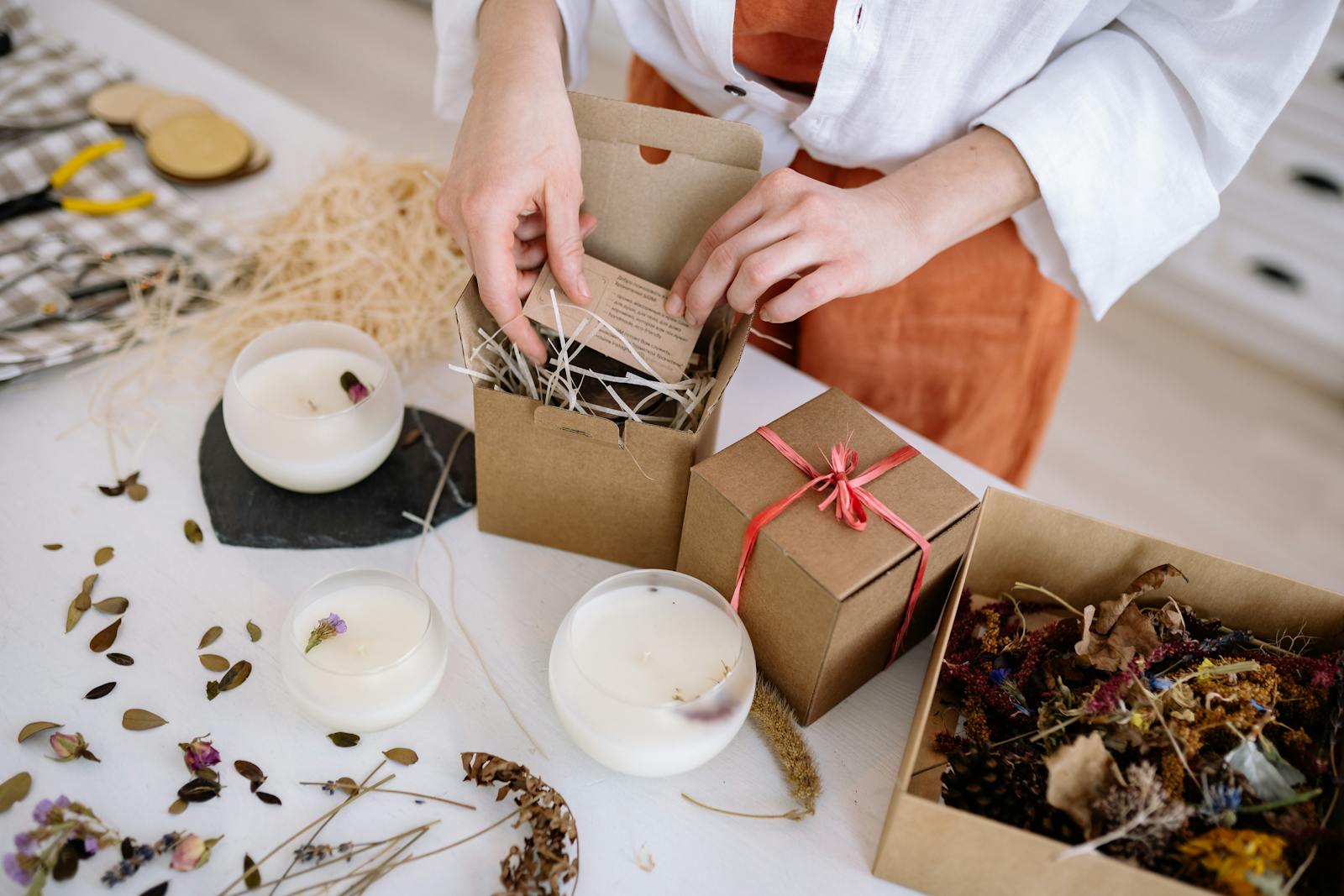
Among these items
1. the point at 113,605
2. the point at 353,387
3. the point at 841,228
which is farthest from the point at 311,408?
the point at 841,228

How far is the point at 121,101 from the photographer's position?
142cm

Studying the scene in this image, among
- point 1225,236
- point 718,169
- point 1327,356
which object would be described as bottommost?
point 1327,356

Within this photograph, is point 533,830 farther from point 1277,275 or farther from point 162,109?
point 1277,275

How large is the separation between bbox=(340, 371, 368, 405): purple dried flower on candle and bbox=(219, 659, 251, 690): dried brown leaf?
0.28 metres

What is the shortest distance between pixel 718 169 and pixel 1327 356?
90.7 inches

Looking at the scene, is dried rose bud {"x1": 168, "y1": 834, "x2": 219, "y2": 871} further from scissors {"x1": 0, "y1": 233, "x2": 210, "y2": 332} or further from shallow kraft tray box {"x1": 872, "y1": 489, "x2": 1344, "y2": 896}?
scissors {"x1": 0, "y1": 233, "x2": 210, "y2": 332}

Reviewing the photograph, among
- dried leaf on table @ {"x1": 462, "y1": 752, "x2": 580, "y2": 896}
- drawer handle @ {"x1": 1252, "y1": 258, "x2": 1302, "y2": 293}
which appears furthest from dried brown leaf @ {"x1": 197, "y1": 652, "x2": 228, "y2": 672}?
drawer handle @ {"x1": 1252, "y1": 258, "x2": 1302, "y2": 293}

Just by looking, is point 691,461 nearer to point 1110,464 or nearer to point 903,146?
point 903,146

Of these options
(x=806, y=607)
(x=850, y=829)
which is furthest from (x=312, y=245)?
(x=850, y=829)

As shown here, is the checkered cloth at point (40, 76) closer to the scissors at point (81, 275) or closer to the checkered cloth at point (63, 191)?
the checkered cloth at point (63, 191)

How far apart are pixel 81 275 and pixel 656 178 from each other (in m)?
0.76

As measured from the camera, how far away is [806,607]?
0.79 meters

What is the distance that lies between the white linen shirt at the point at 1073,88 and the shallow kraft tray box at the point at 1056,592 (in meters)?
0.39

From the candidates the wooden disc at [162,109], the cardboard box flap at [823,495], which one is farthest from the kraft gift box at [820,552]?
the wooden disc at [162,109]
